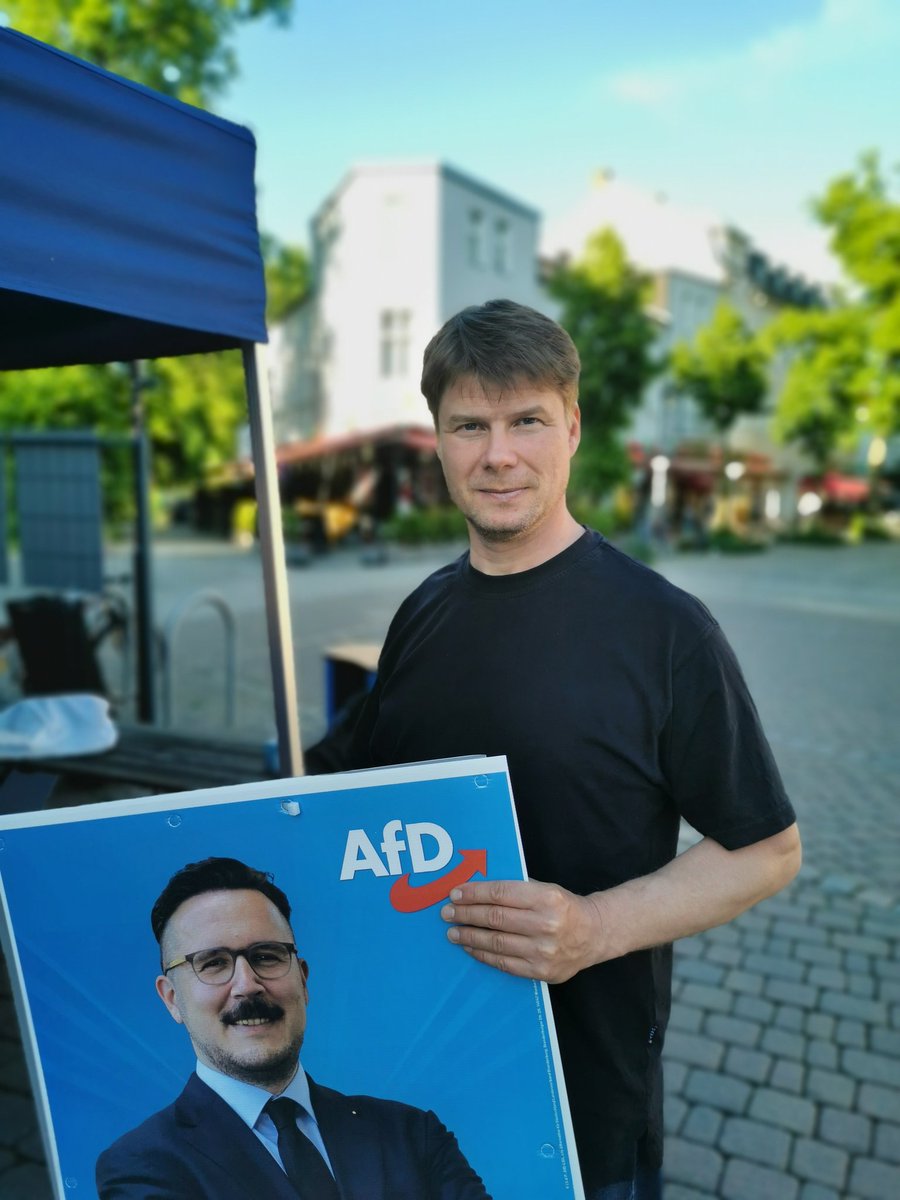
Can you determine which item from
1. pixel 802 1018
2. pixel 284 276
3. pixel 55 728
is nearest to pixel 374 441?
pixel 284 276

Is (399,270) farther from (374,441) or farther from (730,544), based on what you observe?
(730,544)

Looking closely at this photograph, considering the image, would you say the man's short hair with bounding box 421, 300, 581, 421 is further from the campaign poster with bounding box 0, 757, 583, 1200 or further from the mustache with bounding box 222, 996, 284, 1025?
the mustache with bounding box 222, 996, 284, 1025

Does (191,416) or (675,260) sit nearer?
(191,416)

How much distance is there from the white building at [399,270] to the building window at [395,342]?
31mm

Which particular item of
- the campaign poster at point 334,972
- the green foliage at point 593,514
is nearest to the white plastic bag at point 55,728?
the campaign poster at point 334,972

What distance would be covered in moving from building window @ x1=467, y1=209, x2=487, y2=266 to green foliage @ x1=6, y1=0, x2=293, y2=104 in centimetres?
1409

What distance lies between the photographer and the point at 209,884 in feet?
4.17

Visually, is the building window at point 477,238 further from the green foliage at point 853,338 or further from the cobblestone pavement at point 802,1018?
the cobblestone pavement at point 802,1018

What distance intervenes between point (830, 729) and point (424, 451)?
1893 cm

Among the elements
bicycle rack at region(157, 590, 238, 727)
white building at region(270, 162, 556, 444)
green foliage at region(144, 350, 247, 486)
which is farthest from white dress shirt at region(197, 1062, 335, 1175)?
white building at region(270, 162, 556, 444)

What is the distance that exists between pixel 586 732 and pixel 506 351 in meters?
0.63

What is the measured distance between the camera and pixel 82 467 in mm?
6121

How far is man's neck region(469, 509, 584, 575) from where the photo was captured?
152 cm

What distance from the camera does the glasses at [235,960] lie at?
127 centimetres
